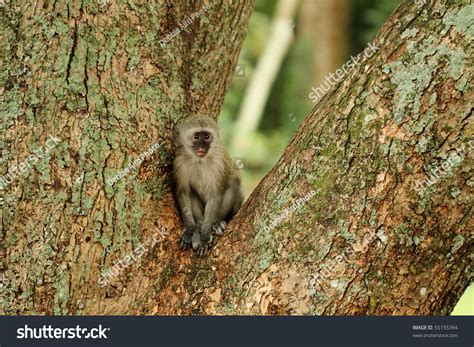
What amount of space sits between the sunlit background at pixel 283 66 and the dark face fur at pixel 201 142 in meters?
6.42

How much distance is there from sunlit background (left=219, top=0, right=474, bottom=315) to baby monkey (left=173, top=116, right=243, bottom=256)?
6243mm

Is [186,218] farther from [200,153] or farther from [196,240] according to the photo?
[200,153]

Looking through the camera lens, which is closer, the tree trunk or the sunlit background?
the sunlit background

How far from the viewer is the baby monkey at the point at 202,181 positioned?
4230mm

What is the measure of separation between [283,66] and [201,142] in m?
9.02

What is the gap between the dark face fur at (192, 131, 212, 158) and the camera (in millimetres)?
4613

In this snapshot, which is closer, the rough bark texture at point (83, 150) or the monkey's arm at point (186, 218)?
the rough bark texture at point (83, 150)

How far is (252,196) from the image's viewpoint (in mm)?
3811

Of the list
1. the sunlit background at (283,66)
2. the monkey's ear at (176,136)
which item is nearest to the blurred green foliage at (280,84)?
the sunlit background at (283,66)

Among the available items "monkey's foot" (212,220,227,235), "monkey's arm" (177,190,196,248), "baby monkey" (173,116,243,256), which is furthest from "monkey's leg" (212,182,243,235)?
"monkey's arm" (177,190,196,248)

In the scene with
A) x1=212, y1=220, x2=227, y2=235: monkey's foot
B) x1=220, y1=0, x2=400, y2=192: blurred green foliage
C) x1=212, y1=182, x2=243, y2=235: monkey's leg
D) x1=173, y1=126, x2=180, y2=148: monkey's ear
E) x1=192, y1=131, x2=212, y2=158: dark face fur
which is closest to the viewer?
x1=173, y1=126, x2=180, y2=148: monkey's ear

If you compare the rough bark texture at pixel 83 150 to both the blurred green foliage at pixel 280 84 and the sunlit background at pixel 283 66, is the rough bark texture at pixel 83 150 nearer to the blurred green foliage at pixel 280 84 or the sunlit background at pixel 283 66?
the blurred green foliage at pixel 280 84

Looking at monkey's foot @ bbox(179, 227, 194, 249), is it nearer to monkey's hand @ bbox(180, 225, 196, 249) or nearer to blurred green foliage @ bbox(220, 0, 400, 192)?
monkey's hand @ bbox(180, 225, 196, 249)

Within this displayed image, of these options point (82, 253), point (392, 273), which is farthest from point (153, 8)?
point (392, 273)
